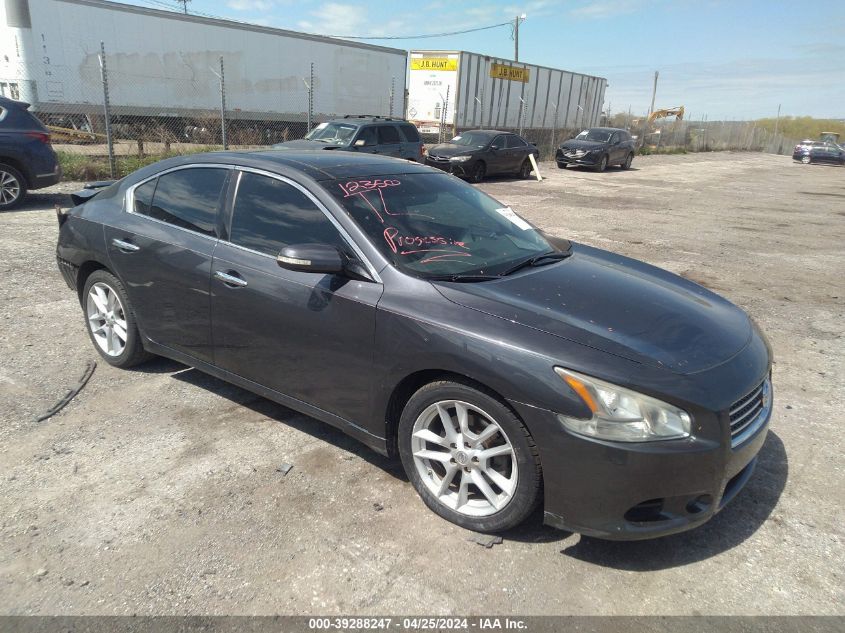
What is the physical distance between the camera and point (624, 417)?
8.19 ft

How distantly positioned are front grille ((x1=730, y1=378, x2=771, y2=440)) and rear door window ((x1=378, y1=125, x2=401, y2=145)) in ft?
42.7

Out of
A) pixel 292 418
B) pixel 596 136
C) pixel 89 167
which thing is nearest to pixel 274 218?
pixel 292 418

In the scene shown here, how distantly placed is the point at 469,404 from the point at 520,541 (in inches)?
27.5

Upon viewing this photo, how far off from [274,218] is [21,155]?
28.0ft

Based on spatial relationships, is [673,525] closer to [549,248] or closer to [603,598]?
[603,598]

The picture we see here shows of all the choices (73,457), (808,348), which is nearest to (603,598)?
(73,457)

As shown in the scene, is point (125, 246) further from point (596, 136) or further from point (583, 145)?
point (596, 136)

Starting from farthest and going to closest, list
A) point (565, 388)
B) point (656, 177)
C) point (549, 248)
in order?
1. point (656, 177)
2. point (549, 248)
3. point (565, 388)

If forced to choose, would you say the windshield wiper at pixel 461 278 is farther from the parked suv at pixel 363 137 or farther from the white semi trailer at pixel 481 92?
the white semi trailer at pixel 481 92

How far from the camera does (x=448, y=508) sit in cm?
298

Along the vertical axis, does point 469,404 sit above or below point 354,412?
above

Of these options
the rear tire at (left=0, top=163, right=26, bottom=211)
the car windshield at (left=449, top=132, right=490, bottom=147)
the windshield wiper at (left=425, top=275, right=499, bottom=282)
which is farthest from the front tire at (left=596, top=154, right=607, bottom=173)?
the windshield wiper at (left=425, top=275, right=499, bottom=282)

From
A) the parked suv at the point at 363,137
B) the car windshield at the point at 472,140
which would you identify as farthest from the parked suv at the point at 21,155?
the car windshield at the point at 472,140

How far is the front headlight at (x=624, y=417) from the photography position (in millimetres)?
2492
